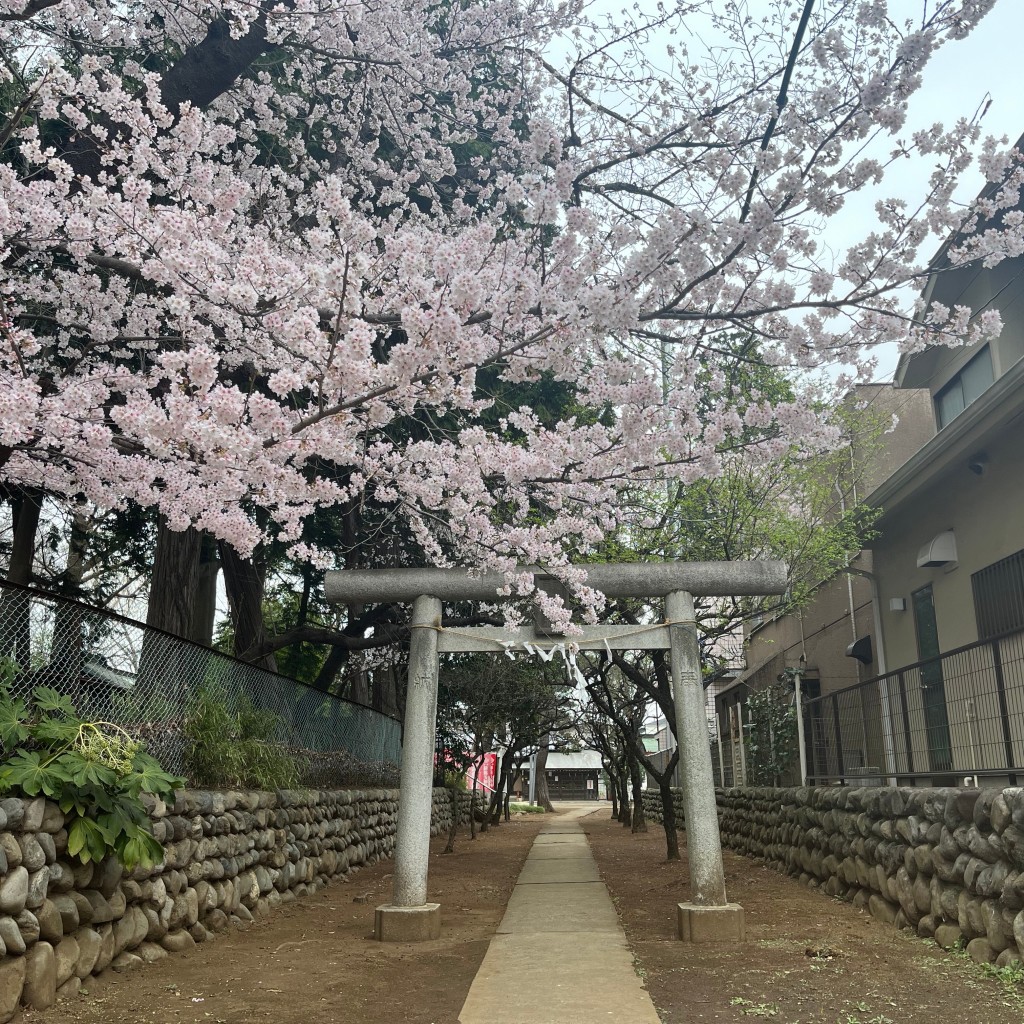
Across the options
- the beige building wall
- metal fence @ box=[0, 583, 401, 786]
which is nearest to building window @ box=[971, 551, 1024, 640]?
the beige building wall

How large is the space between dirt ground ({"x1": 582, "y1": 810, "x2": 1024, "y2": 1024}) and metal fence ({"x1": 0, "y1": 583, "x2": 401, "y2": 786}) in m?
3.88

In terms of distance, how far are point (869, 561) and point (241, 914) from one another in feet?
34.7

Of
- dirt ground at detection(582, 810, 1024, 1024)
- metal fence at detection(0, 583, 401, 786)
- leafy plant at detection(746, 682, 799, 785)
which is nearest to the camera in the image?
dirt ground at detection(582, 810, 1024, 1024)

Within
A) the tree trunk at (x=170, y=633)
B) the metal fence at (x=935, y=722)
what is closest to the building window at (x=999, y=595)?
the metal fence at (x=935, y=722)

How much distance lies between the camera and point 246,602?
13031mm

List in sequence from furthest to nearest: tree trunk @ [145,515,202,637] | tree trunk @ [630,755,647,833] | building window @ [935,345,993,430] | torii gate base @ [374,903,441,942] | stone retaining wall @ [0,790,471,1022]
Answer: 1. tree trunk @ [630,755,647,833]
2. building window @ [935,345,993,430]
3. tree trunk @ [145,515,202,637]
4. torii gate base @ [374,903,441,942]
5. stone retaining wall @ [0,790,471,1022]

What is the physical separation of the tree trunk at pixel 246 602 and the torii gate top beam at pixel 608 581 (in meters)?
5.34

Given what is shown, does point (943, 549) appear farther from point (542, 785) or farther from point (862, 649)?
point (542, 785)

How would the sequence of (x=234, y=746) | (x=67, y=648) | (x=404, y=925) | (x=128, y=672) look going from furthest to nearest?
1. (x=234, y=746)
2. (x=404, y=925)
3. (x=128, y=672)
4. (x=67, y=648)

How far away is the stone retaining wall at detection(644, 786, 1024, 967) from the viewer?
5.27 m

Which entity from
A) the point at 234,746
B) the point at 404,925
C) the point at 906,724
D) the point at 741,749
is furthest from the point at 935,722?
the point at 741,749

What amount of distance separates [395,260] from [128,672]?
11.5ft

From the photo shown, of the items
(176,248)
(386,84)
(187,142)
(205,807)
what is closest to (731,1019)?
(205,807)

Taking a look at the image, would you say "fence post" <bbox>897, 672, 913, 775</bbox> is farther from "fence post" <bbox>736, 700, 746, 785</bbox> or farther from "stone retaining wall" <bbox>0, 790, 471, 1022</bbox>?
"fence post" <bbox>736, 700, 746, 785</bbox>
